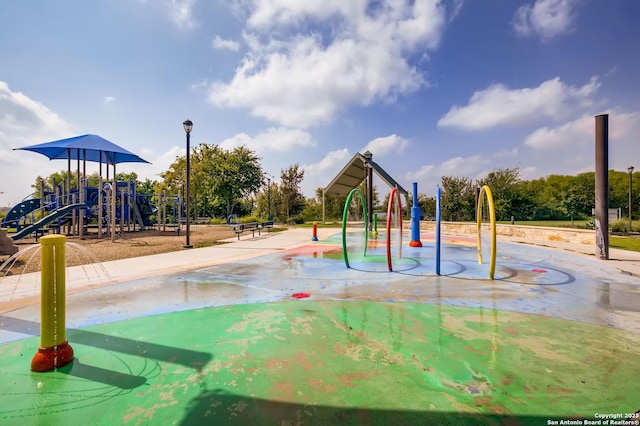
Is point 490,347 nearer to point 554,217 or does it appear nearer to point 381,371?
point 381,371

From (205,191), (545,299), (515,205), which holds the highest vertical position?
(205,191)

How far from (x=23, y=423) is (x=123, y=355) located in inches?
48.9

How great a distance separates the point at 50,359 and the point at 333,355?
3.31 meters

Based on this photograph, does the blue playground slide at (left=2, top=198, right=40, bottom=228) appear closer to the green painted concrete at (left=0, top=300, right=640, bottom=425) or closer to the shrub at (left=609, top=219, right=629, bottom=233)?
the green painted concrete at (left=0, top=300, right=640, bottom=425)

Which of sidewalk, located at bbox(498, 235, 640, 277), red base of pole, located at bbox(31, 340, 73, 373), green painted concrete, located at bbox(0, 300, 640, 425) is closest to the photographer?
green painted concrete, located at bbox(0, 300, 640, 425)

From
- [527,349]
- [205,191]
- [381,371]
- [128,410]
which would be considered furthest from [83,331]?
[205,191]

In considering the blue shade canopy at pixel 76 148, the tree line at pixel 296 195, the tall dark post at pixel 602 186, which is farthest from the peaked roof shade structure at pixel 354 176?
the blue shade canopy at pixel 76 148

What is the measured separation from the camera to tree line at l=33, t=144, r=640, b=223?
3276 cm

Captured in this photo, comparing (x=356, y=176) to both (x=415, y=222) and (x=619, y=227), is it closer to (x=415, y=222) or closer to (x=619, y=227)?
(x=415, y=222)

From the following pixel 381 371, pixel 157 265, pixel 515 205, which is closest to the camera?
pixel 381 371

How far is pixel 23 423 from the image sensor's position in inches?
100

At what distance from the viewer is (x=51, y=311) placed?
136 inches

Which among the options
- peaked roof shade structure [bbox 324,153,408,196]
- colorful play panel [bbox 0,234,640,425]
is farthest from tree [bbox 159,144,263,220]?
colorful play panel [bbox 0,234,640,425]

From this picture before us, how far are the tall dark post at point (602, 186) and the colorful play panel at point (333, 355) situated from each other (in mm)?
4377
